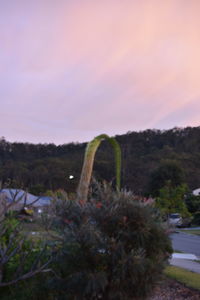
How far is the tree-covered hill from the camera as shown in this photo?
46.0m

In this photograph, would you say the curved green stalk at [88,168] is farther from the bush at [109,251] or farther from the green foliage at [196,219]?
the green foliage at [196,219]

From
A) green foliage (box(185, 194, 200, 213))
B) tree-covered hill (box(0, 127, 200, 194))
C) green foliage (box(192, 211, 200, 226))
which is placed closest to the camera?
green foliage (box(192, 211, 200, 226))

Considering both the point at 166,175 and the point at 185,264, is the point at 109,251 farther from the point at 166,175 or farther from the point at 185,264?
the point at 166,175

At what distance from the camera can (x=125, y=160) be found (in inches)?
2383

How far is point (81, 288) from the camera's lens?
560 centimetres

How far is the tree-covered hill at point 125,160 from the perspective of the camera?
46.0 meters

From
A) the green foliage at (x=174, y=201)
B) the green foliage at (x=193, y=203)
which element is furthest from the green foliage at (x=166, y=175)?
the green foliage at (x=174, y=201)

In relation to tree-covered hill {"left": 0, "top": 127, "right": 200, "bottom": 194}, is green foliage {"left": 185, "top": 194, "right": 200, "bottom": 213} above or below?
below

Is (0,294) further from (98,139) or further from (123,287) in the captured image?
(98,139)

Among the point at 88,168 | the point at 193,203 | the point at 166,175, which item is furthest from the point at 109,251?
the point at 166,175

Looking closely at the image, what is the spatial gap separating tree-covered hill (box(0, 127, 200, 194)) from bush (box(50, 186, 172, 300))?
29311mm

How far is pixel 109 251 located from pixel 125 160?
54.8m

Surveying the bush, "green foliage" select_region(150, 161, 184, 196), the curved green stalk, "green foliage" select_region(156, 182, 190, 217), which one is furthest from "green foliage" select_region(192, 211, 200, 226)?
the bush

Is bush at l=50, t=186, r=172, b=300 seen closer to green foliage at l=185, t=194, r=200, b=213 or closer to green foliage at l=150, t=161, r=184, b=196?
green foliage at l=185, t=194, r=200, b=213
